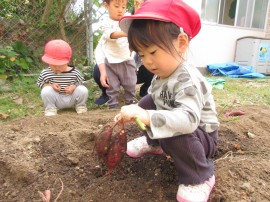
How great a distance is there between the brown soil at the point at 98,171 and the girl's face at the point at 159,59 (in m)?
0.53

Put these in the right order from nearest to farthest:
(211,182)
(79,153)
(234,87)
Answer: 1. (211,182)
2. (79,153)
3. (234,87)

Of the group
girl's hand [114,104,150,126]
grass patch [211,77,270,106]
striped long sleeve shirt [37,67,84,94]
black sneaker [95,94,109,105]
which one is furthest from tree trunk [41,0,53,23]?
girl's hand [114,104,150,126]

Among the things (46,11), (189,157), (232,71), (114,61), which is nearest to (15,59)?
(46,11)

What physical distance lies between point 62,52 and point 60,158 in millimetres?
1258

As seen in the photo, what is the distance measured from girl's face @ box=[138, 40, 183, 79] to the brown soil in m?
0.53

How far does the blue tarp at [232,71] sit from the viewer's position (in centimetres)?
611

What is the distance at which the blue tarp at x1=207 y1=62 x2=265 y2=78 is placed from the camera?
6109mm

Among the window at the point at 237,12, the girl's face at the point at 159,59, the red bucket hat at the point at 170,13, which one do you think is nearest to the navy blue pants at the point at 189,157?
the girl's face at the point at 159,59

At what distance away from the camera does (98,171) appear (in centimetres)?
139

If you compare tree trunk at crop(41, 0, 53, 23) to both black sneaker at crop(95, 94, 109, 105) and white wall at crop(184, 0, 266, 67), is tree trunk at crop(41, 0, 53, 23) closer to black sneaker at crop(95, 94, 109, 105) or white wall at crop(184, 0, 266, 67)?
black sneaker at crop(95, 94, 109, 105)

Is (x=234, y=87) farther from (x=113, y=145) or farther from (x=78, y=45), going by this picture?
(x=113, y=145)

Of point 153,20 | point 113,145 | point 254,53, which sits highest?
point 153,20

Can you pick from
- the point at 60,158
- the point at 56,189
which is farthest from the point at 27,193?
the point at 60,158

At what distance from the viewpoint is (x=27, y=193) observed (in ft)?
3.92
